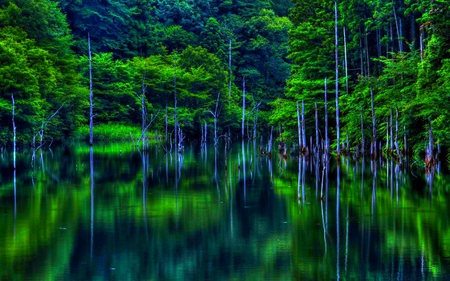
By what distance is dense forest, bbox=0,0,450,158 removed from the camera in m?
31.1

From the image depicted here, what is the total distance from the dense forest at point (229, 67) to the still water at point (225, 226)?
19.7 ft

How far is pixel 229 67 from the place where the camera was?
232 ft

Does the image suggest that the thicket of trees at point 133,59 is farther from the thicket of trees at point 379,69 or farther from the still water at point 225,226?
the still water at point 225,226

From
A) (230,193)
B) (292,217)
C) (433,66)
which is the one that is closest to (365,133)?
(433,66)


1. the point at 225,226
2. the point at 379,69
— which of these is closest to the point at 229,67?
the point at 379,69

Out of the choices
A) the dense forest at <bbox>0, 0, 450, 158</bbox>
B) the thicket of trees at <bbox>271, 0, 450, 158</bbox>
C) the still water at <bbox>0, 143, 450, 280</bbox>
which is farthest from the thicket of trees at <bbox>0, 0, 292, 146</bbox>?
the still water at <bbox>0, 143, 450, 280</bbox>

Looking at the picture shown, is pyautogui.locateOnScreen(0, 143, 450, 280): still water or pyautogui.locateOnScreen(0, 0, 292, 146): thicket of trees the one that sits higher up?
pyautogui.locateOnScreen(0, 0, 292, 146): thicket of trees

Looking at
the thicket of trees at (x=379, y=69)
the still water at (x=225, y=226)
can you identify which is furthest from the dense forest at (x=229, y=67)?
the still water at (x=225, y=226)

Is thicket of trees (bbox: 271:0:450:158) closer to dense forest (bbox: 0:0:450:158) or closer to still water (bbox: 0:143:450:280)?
dense forest (bbox: 0:0:450:158)

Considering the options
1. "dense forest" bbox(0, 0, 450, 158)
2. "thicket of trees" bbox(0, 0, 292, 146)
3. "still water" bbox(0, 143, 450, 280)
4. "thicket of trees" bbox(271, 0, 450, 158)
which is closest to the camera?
"still water" bbox(0, 143, 450, 280)

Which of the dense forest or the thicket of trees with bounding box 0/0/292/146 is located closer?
the dense forest

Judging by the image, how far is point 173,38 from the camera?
70250 mm

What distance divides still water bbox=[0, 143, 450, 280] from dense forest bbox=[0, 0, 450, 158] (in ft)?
19.7

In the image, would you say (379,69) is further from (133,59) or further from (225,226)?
(133,59)
